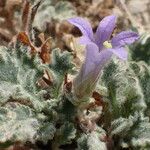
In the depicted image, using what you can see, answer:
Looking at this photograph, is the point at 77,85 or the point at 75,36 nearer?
the point at 77,85

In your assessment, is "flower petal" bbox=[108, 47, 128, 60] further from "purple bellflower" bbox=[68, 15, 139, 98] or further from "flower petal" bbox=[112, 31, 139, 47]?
"flower petal" bbox=[112, 31, 139, 47]

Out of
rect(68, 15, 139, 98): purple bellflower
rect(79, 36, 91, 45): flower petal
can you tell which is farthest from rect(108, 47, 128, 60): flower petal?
rect(79, 36, 91, 45): flower petal

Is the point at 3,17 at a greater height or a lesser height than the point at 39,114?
greater

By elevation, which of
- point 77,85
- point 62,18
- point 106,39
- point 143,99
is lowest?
point 143,99

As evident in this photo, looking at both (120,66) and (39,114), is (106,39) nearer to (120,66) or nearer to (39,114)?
(120,66)

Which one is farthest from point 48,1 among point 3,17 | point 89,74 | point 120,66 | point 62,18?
point 89,74

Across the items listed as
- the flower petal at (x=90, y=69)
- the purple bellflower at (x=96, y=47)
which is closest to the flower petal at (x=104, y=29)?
the purple bellflower at (x=96, y=47)
